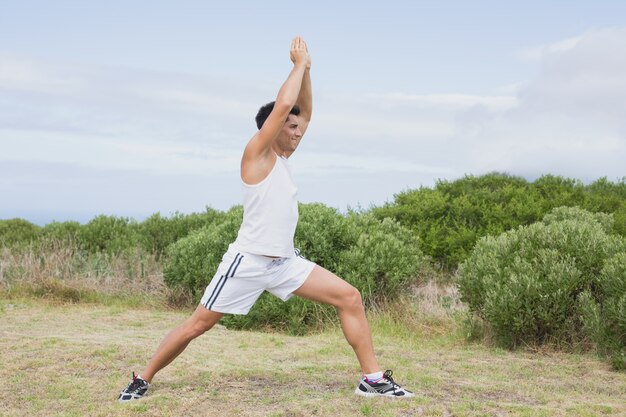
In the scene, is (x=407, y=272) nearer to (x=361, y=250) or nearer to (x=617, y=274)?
(x=361, y=250)

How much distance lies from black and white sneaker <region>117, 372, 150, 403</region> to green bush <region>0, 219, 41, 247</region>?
10.7m

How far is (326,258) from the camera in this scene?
12.0 metres

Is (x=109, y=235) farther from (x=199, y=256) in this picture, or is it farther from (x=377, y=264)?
(x=377, y=264)

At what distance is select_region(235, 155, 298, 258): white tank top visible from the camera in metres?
6.11

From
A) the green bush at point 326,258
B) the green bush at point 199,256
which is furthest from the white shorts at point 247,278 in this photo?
the green bush at point 199,256

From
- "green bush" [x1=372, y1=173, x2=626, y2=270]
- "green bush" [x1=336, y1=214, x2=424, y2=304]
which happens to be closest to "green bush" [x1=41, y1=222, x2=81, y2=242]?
"green bush" [x1=372, y1=173, x2=626, y2=270]

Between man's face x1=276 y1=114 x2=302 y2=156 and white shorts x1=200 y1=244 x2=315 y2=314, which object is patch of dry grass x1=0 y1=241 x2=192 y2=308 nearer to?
white shorts x1=200 y1=244 x2=315 y2=314

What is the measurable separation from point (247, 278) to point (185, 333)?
75cm

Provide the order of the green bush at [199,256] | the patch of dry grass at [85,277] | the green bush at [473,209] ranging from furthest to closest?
the green bush at [473,209], the patch of dry grass at [85,277], the green bush at [199,256]

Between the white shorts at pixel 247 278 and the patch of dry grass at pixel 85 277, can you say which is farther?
the patch of dry grass at pixel 85 277

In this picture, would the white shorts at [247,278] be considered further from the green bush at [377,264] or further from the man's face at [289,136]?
the green bush at [377,264]

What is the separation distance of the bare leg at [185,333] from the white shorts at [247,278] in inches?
3.4

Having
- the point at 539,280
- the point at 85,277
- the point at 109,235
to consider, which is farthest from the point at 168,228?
the point at 539,280

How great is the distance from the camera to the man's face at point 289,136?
6.37 metres
